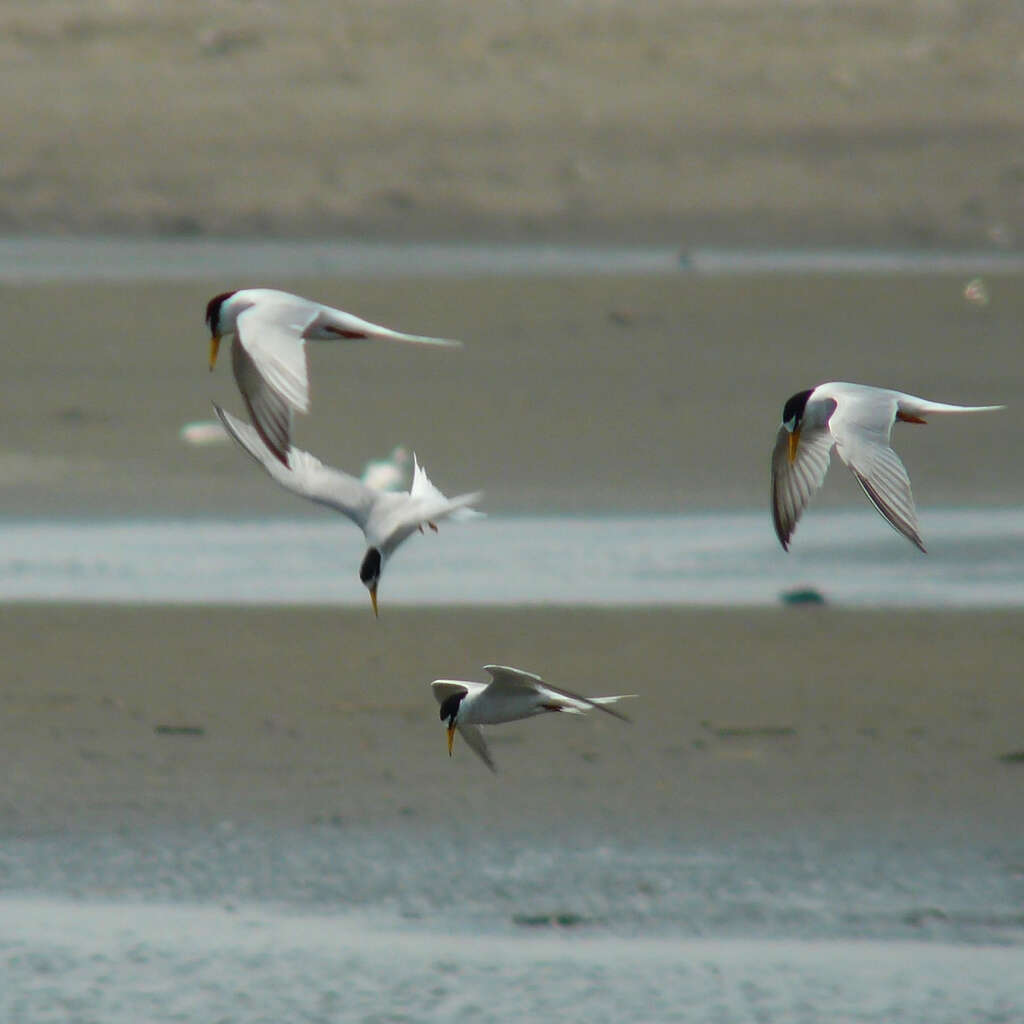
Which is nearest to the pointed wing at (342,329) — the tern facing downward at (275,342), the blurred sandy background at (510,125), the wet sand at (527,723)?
the tern facing downward at (275,342)

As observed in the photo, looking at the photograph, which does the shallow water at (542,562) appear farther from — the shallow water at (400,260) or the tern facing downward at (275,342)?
the shallow water at (400,260)

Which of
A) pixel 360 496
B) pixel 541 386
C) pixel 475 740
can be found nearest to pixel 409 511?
pixel 360 496

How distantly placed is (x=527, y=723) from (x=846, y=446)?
374cm

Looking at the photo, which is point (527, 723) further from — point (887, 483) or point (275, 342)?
point (887, 483)

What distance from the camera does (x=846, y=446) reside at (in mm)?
5906

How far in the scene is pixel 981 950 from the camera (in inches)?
299

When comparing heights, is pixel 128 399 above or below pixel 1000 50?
below

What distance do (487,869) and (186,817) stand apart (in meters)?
1.08

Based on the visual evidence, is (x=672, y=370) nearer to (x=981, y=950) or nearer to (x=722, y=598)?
(x=722, y=598)

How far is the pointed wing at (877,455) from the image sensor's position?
564cm

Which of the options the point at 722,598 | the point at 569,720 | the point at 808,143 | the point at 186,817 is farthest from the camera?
the point at 808,143

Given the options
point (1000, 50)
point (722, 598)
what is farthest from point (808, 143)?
point (722, 598)

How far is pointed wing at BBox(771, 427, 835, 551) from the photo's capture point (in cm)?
618

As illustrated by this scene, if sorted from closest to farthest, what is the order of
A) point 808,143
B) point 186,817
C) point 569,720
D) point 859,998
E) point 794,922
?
1. point 859,998
2. point 794,922
3. point 186,817
4. point 569,720
5. point 808,143
